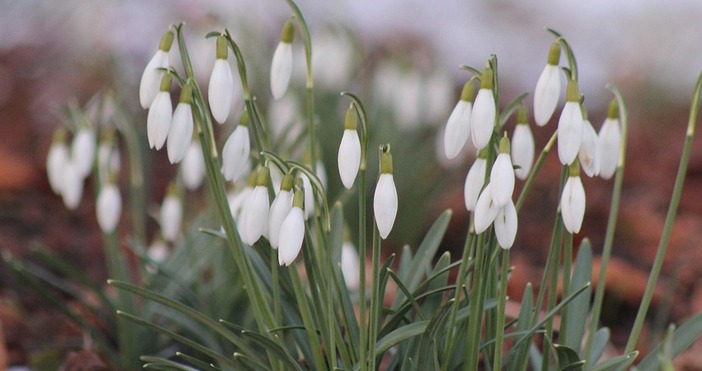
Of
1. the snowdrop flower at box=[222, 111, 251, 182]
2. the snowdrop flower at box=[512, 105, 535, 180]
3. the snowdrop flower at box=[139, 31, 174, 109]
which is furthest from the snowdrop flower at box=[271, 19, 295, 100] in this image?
the snowdrop flower at box=[512, 105, 535, 180]

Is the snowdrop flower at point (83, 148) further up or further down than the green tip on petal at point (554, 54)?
further down

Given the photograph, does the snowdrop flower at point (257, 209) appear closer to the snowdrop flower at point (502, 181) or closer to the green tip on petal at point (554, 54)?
the snowdrop flower at point (502, 181)

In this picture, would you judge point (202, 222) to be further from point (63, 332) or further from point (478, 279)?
point (478, 279)

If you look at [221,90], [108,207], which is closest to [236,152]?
[221,90]

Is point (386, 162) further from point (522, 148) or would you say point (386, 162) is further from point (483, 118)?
point (522, 148)

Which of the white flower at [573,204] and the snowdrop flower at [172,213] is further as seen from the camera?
the snowdrop flower at [172,213]

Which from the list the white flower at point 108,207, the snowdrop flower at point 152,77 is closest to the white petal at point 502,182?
the snowdrop flower at point 152,77

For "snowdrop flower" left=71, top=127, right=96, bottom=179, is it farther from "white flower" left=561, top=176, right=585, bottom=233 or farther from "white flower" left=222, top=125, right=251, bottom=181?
"white flower" left=561, top=176, right=585, bottom=233
